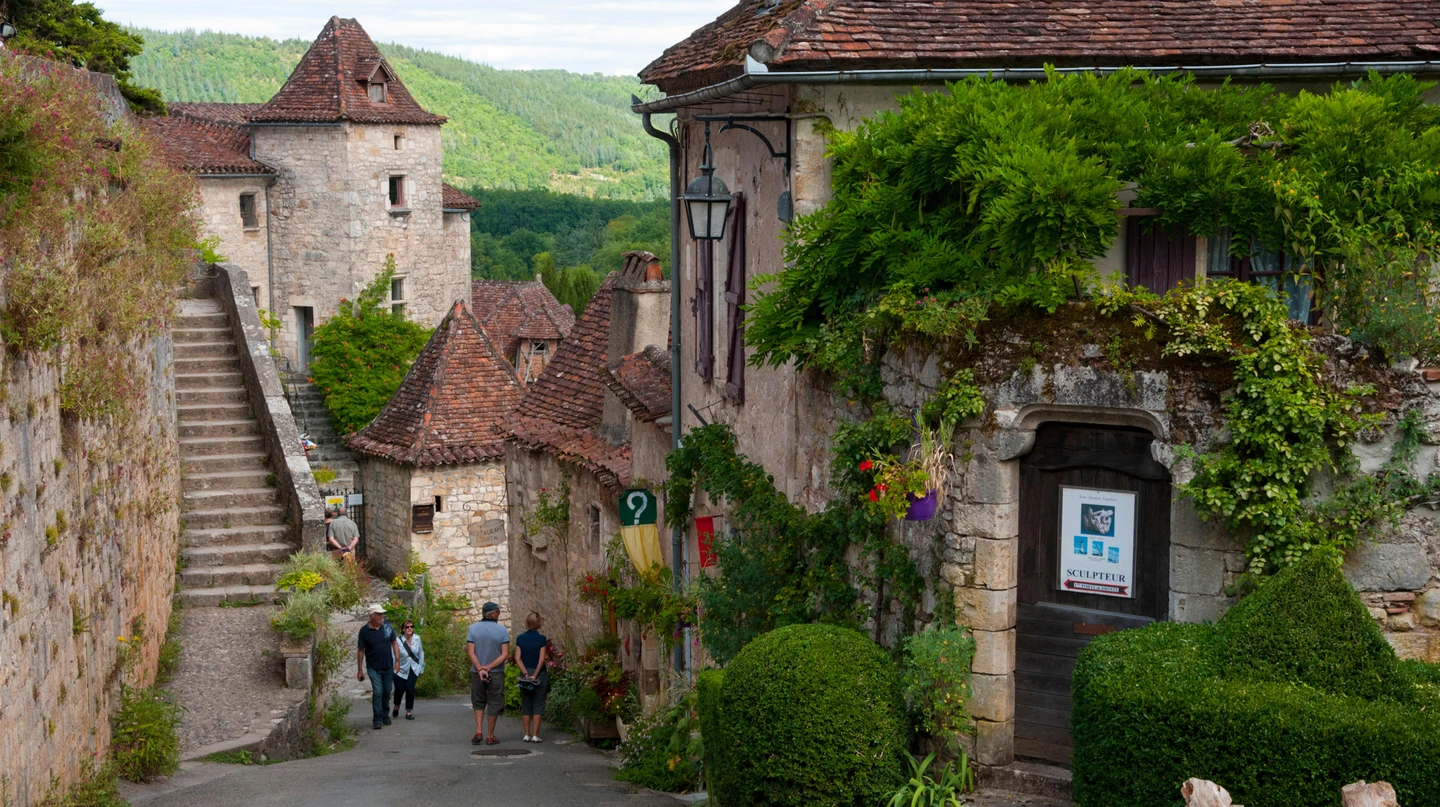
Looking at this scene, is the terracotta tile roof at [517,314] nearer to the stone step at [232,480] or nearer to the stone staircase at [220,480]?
the stone staircase at [220,480]

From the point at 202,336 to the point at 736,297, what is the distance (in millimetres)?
11656

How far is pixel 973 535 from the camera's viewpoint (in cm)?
831

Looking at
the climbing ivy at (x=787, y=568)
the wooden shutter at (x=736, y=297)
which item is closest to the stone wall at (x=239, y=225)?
the wooden shutter at (x=736, y=297)

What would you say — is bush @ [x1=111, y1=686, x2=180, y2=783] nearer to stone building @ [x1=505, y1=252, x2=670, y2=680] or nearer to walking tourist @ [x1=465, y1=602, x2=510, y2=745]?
walking tourist @ [x1=465, y1=602, x2=510, y2=745]

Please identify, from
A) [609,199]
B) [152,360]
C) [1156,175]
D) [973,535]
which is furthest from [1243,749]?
[609,199]

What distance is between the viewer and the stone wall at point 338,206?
4169 centimetres

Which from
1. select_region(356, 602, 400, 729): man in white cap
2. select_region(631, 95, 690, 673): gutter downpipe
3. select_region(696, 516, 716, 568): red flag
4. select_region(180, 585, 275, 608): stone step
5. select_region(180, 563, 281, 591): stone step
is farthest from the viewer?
select_region(180, 563, 281, 591): stone step

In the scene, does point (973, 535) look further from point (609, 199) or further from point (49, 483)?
point (609, 199)

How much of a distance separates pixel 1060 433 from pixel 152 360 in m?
10.9

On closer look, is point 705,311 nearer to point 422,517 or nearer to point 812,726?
point 812,726

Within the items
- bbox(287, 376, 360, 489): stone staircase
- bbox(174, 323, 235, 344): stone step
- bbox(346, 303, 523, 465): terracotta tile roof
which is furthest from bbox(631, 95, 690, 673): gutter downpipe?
bbox(287, 376, 360, 489): stone staircase

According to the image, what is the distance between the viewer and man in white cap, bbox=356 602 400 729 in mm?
15812

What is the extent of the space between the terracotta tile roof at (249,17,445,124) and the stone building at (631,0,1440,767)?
96.8 feet

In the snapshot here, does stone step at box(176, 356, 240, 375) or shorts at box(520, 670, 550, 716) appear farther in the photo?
stone step at box(176, 356, 240, 375)
